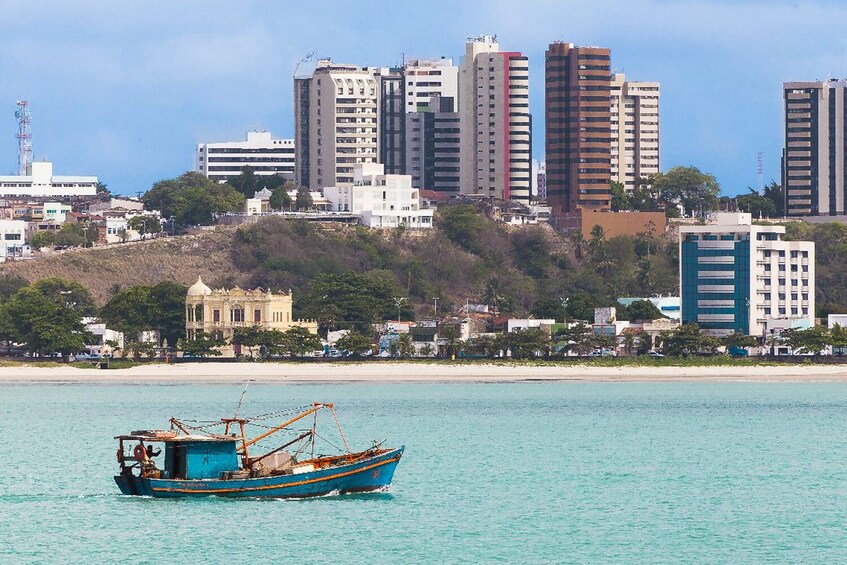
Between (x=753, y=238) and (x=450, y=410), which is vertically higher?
(x=753, y=238)

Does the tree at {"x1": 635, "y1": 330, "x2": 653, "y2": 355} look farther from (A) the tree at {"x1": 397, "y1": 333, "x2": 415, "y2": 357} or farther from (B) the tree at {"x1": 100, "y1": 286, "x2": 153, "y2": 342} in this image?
(B) the tree at {"x1": 100, "y1": 286, "x2": 153, "y2": 342}

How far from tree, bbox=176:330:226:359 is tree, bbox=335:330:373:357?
9.60 metres

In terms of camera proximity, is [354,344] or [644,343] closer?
[354,344]

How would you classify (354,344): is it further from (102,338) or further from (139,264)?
(139,264)

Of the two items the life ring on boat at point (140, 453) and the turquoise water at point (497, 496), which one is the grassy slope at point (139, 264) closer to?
the turquoise water at point (497, 496)

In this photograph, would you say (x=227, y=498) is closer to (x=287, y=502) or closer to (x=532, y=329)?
(x=287, y=502)

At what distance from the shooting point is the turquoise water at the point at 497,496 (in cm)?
5281

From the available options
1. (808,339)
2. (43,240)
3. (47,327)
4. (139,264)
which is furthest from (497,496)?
(43,240)

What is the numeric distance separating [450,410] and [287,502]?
46.6 metres

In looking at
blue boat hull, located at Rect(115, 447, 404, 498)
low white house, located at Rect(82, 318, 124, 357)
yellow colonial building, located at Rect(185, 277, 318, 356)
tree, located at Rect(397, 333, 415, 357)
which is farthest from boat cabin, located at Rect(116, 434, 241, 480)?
low white house, located at Rect(82, 318, 124, 357)

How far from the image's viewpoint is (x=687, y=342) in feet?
464

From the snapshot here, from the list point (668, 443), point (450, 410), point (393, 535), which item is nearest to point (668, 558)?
point (393, 535)

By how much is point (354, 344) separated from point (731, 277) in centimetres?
3255

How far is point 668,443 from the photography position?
83.3 m
